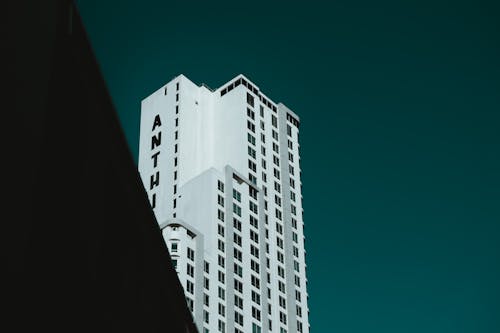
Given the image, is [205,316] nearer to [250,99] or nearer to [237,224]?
[237,224]

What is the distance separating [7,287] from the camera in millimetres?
12031

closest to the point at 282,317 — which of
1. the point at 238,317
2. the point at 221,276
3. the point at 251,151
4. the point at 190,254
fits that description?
the point at 238,317

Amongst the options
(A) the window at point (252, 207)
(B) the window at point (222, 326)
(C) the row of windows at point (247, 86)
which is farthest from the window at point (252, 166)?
(B) the window at point (222, 326)

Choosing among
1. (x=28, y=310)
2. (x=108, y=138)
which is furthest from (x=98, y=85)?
(x=28, y=310)

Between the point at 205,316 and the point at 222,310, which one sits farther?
the point at 222,310

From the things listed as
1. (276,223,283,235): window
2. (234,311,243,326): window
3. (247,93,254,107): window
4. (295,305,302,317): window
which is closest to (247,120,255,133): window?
(247,93,254,107): window

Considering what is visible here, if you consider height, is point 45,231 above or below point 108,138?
below

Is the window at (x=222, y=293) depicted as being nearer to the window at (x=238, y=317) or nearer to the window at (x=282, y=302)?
the window at (x=238, y=317)

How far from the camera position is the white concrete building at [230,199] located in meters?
134

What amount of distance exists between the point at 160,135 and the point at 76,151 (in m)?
149

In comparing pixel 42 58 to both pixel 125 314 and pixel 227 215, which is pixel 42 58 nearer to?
pixel 125 314

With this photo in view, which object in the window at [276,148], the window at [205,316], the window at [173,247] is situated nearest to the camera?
the window at [205,316]

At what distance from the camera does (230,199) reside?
144500mm

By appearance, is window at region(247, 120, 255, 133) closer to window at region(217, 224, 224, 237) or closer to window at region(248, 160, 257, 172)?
window at region(248, 160, 257, 172)
